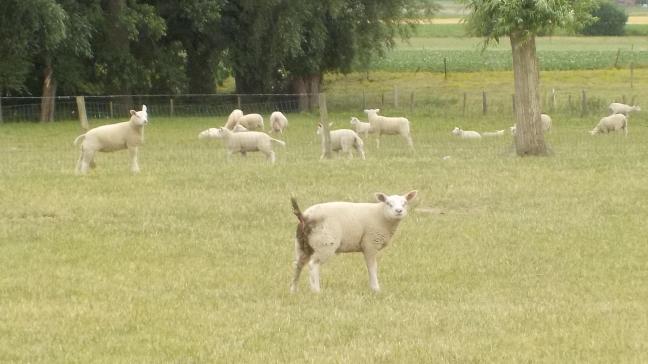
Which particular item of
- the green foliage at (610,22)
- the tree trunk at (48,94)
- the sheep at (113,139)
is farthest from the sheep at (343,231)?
the green foliage at (610,22)

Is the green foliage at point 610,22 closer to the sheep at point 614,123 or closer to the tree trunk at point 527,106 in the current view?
the sheep at point 614,123

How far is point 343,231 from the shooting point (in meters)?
11.8

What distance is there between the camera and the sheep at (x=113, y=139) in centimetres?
2138

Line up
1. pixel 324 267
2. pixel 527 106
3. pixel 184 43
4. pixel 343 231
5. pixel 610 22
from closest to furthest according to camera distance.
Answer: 1. pixel 343 231
2. pixel 324 267
3. pixel 527 106
4. pixel 184 43
5. pixel 610 22

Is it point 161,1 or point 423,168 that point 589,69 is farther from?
point 423,168

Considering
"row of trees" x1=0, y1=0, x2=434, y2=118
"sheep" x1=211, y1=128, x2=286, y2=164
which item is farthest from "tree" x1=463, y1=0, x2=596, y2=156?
"row of trees" x1=0, y1=0, x2=434, y2=118

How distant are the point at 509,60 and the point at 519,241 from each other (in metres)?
63.2

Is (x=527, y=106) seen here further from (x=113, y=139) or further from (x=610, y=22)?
(x=610, y=22)

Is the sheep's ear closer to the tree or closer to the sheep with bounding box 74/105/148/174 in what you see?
the sheep with bounding box 74/105/148/174

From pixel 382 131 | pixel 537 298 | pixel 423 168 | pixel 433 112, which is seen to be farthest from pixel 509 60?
pixel 537 298

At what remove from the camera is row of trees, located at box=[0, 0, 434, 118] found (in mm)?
41750

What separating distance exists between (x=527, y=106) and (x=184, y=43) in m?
24.2

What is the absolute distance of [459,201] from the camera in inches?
744

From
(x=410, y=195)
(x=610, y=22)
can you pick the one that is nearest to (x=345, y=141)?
(x=410, y=195)
